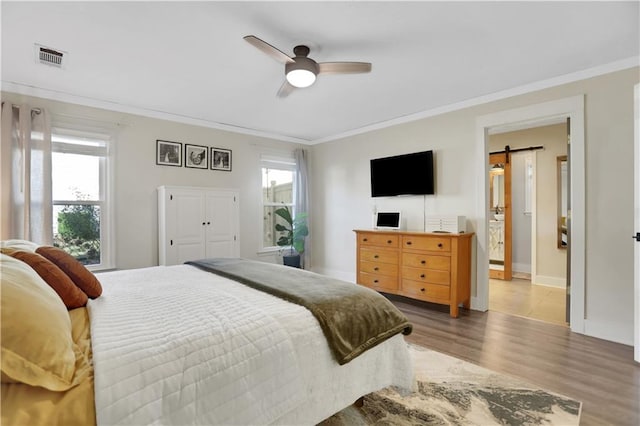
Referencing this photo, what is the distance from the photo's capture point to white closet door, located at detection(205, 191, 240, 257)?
4.01 metres

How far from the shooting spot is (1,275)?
0.96 m

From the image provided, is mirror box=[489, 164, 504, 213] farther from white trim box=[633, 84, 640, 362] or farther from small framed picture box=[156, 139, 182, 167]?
small framed picture box=[156, 139, 182, 167]

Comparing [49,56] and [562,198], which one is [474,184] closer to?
[562,198]

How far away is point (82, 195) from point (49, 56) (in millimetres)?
1572

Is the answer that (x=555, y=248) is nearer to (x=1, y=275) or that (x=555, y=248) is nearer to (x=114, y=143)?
(x=1, y=275)

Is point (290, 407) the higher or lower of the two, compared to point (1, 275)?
lower

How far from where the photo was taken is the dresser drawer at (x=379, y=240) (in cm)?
385

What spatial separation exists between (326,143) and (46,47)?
378 centimetres

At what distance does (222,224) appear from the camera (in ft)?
13.5

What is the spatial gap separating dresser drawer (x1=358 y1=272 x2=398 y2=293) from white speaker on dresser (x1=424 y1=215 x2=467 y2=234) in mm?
784

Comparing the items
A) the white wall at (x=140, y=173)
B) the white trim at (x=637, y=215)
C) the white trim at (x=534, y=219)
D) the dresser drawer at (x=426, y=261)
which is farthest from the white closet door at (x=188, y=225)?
the white trim at (x=534, y=219)

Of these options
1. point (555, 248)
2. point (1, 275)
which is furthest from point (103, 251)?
point (555, 248)

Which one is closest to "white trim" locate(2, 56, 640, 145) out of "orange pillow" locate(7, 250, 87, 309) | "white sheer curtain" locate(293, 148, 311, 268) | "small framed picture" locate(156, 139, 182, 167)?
"small framed picture" locate(156, 139, 182, 167)

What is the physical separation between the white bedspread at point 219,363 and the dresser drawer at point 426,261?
6.25 ft
